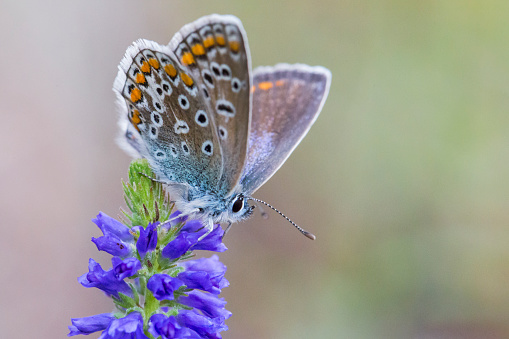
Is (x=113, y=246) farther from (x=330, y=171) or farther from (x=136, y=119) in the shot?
(x=330, y=171)

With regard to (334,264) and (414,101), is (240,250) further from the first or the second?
Result: (414,101)

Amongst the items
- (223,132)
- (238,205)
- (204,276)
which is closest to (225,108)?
(223,132)

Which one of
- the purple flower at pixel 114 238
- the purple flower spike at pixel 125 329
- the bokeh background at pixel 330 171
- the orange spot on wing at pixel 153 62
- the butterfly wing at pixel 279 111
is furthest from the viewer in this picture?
the bokeh background at pixel 330 171

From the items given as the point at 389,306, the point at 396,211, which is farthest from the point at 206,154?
the point at 396,211

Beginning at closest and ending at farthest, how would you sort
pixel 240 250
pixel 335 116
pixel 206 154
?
pixel 206 154 < pixel 240 250 < pixel 335 116

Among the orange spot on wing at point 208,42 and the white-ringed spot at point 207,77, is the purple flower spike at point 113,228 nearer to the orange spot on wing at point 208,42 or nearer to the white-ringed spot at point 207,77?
the white-ringed spot at point 207,77

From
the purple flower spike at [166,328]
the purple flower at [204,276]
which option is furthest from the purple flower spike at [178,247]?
the purple flower spike at [166,328]

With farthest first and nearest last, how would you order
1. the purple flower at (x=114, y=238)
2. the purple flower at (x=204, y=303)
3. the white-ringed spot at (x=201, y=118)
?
the white-ringed spot at (x=201, y=118) < the purple flower at (x=204, y=303) < the purple flower at (x=114, y=238)
